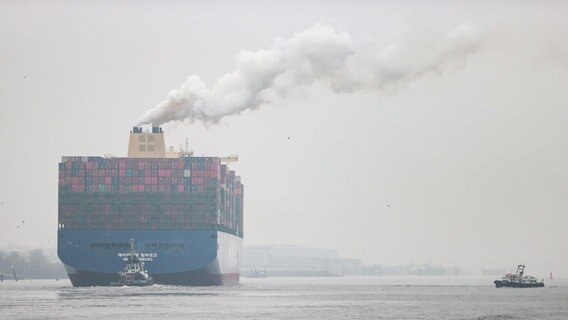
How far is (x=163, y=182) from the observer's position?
171 m

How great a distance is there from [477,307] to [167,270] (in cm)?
5536

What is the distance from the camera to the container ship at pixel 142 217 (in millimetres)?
167000

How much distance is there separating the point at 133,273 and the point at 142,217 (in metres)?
9.98

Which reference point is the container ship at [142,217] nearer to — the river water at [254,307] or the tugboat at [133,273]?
the tugboat at [133,273]

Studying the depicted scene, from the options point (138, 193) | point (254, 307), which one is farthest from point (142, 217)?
point (254, 307)

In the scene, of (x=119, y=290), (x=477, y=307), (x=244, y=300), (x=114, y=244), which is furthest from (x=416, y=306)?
(x=114, y=244)

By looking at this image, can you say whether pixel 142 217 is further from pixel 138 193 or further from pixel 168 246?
pixel 168 246

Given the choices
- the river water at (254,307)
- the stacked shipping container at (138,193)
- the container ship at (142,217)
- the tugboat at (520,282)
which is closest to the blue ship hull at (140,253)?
the container ship at (142,217)

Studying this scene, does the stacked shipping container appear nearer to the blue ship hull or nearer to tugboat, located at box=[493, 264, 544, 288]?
the blue ship hull

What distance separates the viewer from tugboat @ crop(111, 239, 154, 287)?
160750 mm

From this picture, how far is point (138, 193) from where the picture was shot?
17025 cm

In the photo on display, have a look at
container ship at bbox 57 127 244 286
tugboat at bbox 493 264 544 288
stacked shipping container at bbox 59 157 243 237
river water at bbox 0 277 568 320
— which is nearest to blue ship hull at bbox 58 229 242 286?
container ship at bbox 57 127 244 286

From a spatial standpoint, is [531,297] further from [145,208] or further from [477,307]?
[145,208]

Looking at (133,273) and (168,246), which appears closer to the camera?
(133,273)
